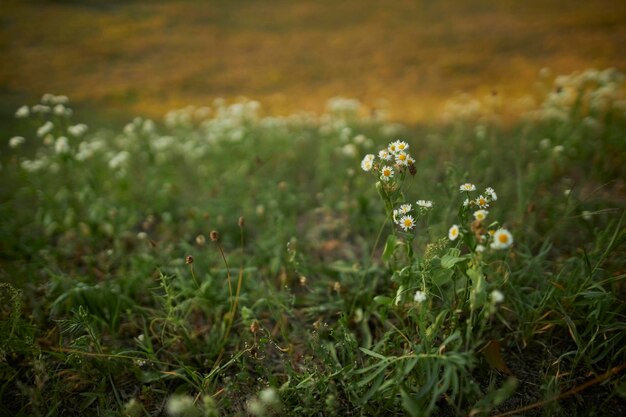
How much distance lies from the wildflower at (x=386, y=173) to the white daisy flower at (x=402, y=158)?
0.05 meters

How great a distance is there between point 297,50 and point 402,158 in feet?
21.9

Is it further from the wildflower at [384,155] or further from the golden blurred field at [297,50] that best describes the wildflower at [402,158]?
the golden blurred field at [297,50]

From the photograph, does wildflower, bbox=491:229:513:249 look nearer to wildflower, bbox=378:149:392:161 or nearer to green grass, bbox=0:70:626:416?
green grass, bbox=0:70:626:416

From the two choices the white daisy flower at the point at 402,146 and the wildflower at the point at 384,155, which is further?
the white daisy flower at the point at 402,146

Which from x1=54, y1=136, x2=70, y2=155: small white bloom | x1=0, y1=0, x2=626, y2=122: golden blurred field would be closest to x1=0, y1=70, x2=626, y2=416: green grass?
x1=54, y1=136, x2=70, y2=155: small white bloom

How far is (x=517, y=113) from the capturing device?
4480mm

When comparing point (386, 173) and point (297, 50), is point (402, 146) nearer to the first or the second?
point (386, 173)

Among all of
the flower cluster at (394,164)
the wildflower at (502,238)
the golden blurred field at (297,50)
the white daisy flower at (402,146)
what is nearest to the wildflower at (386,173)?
the flower cluster at (394,164)

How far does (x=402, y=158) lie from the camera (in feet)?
4.79

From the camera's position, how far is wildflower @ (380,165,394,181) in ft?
4.38

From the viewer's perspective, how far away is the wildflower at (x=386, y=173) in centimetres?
134

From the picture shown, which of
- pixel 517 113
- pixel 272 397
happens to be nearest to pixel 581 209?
pixel 272 397

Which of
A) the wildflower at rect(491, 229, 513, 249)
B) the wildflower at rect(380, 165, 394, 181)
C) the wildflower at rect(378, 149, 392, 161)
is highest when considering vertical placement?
the wildflower at rect(378, 149, 392, 161)

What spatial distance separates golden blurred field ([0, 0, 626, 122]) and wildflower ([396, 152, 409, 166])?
3.44m
